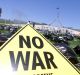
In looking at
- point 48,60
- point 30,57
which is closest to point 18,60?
point 30,57

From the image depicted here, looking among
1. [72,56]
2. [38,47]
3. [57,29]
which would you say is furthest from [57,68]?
[57,29]

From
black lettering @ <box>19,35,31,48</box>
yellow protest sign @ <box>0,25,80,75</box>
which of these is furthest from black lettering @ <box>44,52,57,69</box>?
black lettering @ <box>19,35,31,48</box>

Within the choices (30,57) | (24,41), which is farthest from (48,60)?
(24,41)

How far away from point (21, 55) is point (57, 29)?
108062mm

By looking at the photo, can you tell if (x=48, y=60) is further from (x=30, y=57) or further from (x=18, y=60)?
(x=18, y=60)

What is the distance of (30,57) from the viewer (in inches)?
129

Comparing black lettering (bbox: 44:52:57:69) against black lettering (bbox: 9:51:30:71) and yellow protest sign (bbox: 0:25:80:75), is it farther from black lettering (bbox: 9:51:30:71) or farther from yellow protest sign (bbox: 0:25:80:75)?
black lettering (bbox: 9:51:30:71)

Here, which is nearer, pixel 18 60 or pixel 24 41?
pixel 18 60

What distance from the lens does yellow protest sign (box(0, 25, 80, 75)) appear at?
311cm

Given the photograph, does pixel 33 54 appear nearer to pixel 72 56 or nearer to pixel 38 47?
pixel 38 47

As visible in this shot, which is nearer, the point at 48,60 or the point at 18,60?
the point at 18,60

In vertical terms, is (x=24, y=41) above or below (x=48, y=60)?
above

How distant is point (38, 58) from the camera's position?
3328 millimetres

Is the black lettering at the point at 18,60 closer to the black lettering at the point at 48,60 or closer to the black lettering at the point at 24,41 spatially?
the black lettering at the point at 24,41
